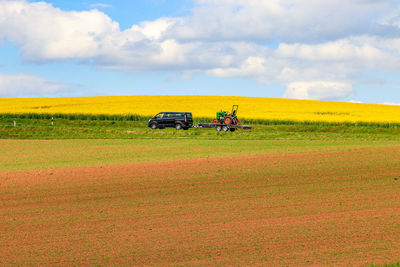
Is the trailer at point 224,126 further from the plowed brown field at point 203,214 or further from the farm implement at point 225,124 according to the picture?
the plowed brown field at point 203,214

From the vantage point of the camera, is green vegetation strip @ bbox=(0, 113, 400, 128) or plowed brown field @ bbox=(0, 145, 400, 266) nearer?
plowed brown field @ bbox=(0, 145, 400, 266)

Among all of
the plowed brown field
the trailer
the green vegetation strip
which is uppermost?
the green vegetation strip

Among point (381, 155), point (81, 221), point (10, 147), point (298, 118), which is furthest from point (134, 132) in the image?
point (81, 221)

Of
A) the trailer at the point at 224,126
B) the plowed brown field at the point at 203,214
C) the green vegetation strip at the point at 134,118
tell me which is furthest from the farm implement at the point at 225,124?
the plowed brown field at the point at 203,214

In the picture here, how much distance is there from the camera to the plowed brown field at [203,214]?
10906 millimetres

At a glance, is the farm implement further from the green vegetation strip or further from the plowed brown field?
the plowed brown field

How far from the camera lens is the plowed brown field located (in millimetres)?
10906

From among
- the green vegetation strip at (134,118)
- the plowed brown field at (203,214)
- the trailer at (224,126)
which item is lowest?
the plowed brown field at (203,214)

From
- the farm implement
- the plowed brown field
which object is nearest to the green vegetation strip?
the farm implement

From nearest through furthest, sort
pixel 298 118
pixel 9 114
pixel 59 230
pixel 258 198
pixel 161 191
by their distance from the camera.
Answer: pixel 59 230 < pixel 258 198 < pixel 161 191 < pixel 298 118 < pixel 9 114

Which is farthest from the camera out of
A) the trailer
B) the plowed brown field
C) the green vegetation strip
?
the green vegetation strip

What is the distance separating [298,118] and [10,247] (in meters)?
44.9

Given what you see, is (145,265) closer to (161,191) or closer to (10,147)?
(161,191)

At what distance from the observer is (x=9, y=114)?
58094 mm
